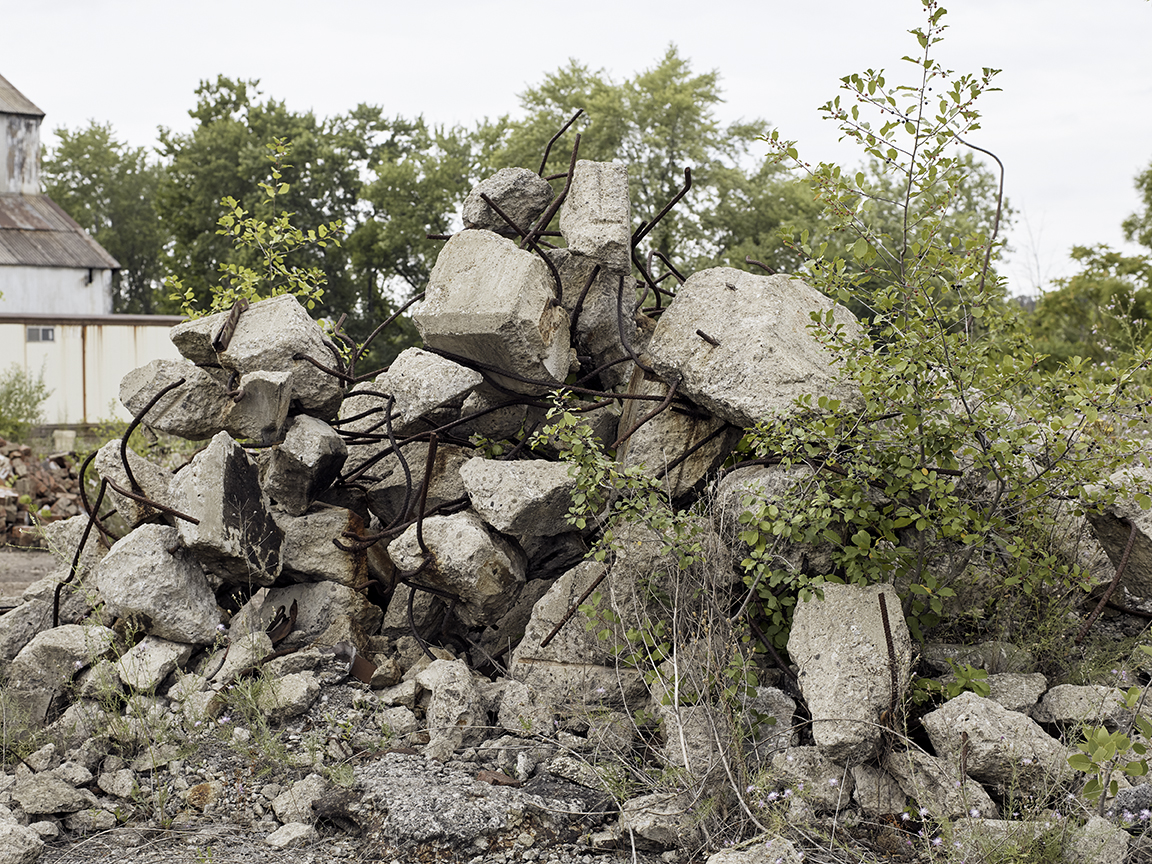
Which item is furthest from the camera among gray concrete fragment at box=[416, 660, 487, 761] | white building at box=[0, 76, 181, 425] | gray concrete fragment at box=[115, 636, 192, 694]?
white building at box=[0, 76, 181, 425]

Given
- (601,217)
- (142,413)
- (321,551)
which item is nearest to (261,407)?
(142,413)

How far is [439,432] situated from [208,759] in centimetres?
148

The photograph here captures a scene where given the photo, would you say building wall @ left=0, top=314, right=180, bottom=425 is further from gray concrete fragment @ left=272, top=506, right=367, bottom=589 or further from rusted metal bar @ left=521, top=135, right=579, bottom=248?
rusted metal bar @ left=521, top=135, right=579, bottom=248

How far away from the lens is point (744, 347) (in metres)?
3.34

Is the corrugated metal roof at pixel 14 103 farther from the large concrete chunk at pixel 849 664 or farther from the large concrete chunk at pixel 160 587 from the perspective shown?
the large concrete chunk at pixel 849 664

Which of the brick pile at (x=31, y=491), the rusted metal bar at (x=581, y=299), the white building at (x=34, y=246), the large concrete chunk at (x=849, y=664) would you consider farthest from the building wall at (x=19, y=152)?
the large concrete chunk at (x=849, y=664)

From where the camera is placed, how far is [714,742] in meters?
2.74

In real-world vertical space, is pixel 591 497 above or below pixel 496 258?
below

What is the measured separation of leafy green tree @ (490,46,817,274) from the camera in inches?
1080

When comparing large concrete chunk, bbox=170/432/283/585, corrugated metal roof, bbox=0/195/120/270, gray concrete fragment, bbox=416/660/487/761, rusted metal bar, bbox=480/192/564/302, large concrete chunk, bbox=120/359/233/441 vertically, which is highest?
corrugated metal roof, bbox=0/195/120/270

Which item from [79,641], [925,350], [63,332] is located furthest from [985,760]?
[63,332]

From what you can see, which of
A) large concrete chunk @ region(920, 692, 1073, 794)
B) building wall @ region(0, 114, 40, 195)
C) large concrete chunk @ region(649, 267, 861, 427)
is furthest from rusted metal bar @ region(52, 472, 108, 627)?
building wall @ region(0, 114, 40, 195)

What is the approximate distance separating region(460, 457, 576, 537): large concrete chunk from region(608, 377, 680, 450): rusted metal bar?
0.78 ft

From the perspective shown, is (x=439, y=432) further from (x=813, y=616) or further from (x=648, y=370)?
(x=813, y=616)
